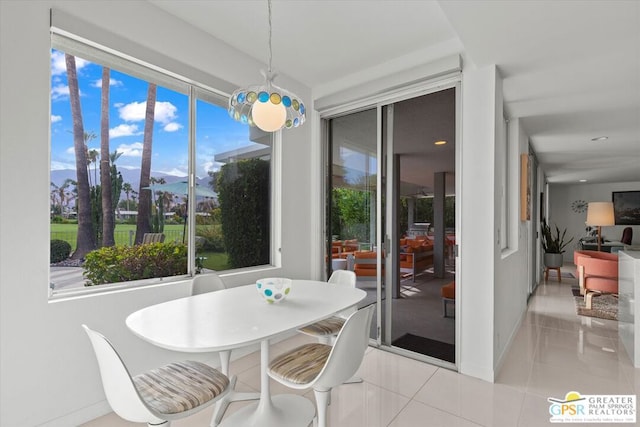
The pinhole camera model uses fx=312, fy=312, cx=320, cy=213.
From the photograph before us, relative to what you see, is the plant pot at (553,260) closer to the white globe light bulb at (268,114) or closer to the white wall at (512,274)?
the white wall at (512,274)

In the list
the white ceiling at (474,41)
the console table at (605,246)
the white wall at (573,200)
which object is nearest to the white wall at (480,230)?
the white ceiling at (474,41)

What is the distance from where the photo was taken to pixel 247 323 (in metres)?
1.56

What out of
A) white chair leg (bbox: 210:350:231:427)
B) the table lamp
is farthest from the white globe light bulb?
the table lamp

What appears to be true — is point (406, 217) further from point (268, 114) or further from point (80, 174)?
point (80, 174)

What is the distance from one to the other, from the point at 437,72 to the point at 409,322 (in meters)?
2.32

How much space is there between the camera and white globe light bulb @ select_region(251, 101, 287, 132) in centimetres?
185

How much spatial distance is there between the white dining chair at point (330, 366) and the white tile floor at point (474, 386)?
557mm

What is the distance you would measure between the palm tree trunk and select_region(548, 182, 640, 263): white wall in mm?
11652

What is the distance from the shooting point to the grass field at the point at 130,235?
2.04m

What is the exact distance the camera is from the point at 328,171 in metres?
3.66

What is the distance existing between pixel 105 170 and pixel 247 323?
162cm

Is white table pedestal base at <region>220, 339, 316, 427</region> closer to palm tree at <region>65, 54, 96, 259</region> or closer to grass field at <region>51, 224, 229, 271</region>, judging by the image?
grass field at <region>51, 224, 229, 271</region>

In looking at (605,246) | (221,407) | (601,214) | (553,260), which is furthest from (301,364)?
(605,246)

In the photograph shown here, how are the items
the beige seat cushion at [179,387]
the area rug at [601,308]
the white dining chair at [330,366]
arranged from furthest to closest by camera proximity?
the area rug at [601,308], the white dining chair at [330,366], the beige seat cushion at [179,387]
